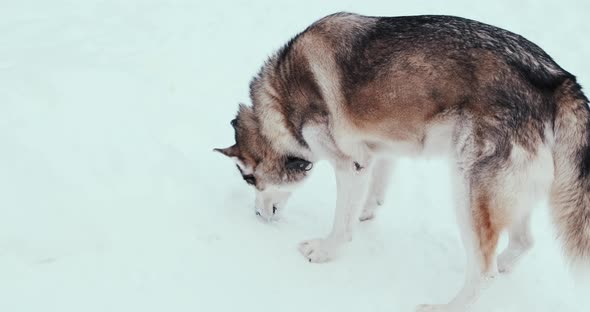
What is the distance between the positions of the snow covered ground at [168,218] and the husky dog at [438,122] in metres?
0.32

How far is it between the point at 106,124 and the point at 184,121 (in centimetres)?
86

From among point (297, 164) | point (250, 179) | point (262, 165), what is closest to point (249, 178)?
point (250, 179)

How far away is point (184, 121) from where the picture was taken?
5.64m

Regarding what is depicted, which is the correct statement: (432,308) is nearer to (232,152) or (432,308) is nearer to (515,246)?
(515,246)

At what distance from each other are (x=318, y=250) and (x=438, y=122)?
4.51ft

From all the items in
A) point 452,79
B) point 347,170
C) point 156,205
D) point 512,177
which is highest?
point 452,79

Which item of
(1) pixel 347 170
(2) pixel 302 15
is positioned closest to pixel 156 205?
(1) pixel 347 170

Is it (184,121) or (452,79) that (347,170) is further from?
(184,121)

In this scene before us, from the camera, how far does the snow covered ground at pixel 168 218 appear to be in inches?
144

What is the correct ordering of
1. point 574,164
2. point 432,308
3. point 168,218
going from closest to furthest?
point 574,164 < point 432,308 < point 168,218

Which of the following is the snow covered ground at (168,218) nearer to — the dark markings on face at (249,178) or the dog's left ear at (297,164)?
the dark markings on face at (249,178)

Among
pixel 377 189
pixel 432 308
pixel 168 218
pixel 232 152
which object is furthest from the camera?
pixel 377 189

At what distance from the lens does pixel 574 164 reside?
11.1 ft

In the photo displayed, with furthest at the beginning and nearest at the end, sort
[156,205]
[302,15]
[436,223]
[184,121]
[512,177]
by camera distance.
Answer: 1. [302,15]
2. [184,121]
3. [436,223]
4. [156,205]
5. [512,177]
